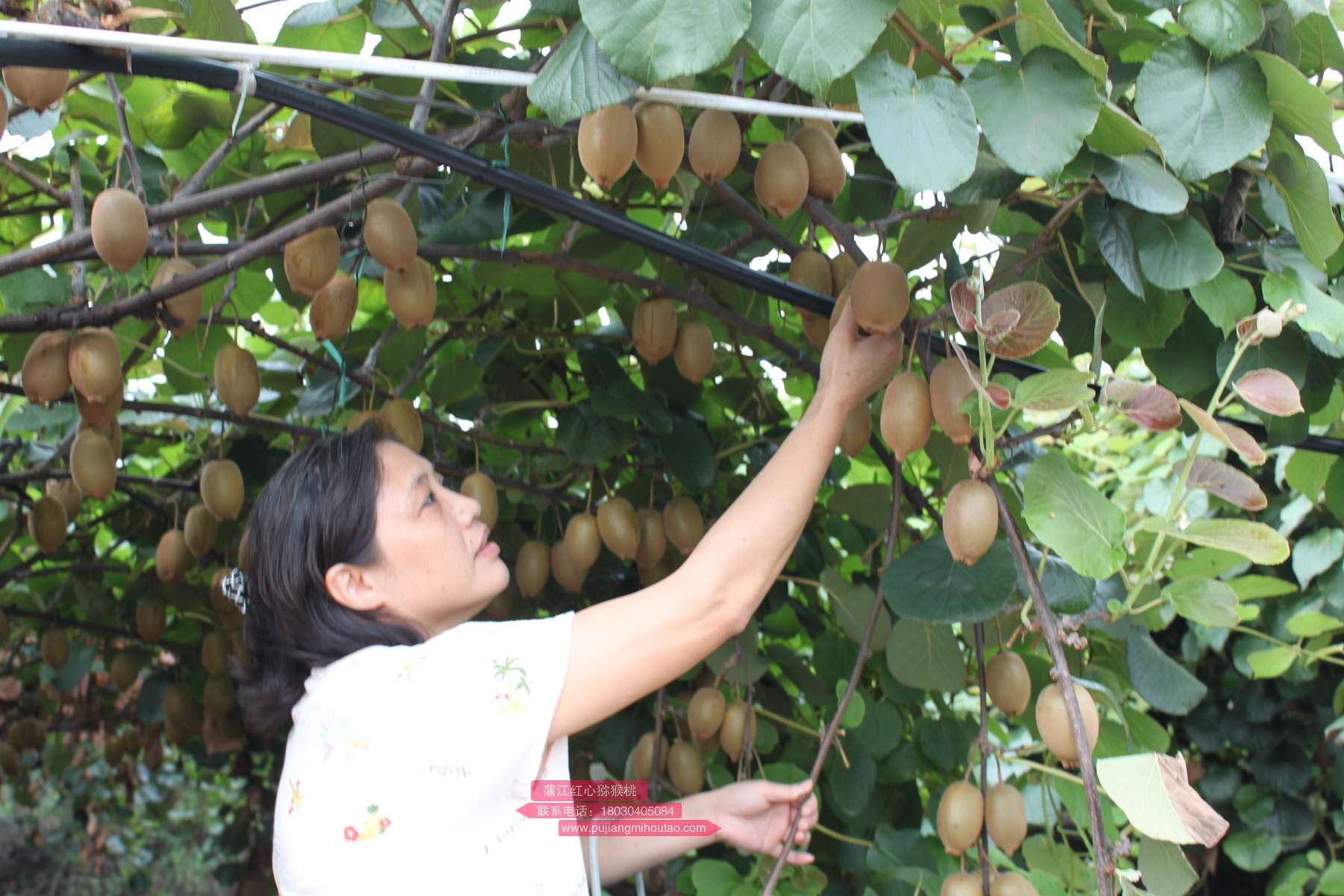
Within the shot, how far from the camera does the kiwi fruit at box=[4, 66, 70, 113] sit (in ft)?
3.43

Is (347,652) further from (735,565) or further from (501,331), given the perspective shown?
(501,331)

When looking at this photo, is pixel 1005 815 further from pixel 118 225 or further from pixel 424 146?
pixel 118 225

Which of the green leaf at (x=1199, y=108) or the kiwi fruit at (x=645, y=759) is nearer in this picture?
the green leaf at (x=1199, y=108)

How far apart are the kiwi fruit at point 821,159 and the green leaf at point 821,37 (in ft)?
1.43

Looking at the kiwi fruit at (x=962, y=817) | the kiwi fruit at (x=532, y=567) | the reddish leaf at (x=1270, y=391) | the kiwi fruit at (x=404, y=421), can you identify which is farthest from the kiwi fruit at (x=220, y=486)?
the reddish leaf at (x=1270, y=391)

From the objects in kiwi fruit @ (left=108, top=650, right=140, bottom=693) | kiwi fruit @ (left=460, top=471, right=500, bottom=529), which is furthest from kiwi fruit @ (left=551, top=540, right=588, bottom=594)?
kiwi fruit @ (left=108, top=650, right=140, bottom=693)

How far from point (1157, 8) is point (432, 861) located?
2.89ft

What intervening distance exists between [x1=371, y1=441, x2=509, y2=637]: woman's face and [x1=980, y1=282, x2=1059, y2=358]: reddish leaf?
0.53 m

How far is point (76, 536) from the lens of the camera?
8.43 feet

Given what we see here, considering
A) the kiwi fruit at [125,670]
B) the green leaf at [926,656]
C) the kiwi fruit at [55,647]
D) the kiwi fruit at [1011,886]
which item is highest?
the kiwi fruit at [1011,886]

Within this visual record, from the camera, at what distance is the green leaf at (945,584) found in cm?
103

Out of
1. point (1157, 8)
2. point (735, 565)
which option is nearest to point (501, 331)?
point (735, 565)

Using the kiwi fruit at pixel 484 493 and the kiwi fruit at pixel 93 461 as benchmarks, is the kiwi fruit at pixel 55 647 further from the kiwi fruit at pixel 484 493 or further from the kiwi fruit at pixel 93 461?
the kiwi fruit at pixel 484 493

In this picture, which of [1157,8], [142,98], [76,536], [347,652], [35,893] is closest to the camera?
[1157,8]
